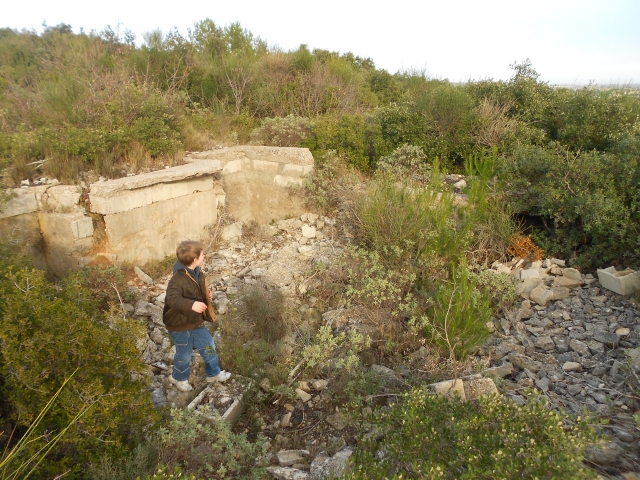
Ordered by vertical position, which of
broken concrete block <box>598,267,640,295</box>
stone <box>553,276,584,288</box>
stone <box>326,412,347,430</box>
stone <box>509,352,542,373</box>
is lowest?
stone <box>326,412,347,430</box>

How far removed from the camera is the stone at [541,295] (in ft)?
16.2

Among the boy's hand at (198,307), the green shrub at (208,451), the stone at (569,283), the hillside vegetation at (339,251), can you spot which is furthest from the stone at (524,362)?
the boy's hand at (198,307)

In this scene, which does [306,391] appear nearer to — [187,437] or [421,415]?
[187,437]

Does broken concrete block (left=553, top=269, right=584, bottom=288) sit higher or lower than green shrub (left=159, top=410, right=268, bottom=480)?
higher

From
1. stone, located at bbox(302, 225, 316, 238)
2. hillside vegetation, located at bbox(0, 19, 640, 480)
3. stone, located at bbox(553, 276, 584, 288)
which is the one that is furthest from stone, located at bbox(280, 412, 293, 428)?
stone, located at bbox(553, 276, 584, 288)

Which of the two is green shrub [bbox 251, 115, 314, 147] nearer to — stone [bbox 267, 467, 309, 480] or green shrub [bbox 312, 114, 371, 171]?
green shrub [bbox 312, 114, 371, 171]

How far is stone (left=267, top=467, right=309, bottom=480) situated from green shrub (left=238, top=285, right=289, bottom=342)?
5.15ft

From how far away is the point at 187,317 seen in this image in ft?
11.7

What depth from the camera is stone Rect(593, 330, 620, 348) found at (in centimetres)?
408

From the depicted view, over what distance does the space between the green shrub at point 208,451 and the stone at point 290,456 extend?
13 cm

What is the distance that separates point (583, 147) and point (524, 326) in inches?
140

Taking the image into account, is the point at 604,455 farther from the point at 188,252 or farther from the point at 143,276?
the point at 143,276

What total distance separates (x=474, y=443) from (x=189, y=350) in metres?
2.41

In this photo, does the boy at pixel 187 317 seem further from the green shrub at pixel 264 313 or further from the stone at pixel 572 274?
the stone at pixel 572 274
